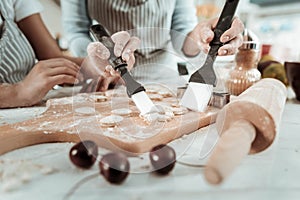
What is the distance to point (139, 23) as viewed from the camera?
111 cm

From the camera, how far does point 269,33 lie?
2555 mm

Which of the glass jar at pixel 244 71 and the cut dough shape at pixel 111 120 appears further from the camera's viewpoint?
the glass jar at pixel 244 71

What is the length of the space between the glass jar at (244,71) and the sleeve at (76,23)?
0.54m

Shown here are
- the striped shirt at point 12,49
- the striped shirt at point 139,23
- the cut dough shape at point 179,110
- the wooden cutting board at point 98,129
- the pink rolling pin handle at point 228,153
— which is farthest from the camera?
the striped shirt at point 139,23

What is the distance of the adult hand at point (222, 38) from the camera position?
0.68 m

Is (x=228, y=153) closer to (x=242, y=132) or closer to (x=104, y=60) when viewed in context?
(x=242, y=132)

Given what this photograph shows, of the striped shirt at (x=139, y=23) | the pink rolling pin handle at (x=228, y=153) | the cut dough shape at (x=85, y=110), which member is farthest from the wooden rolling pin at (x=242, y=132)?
the striped shirt at (x=139, y=23)

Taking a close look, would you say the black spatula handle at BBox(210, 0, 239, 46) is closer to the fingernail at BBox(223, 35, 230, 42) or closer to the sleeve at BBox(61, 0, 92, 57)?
the fingernail at BBox(223, 35, 230, 42)

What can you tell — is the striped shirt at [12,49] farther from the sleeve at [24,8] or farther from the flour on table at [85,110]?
the flour on table at [85,110]

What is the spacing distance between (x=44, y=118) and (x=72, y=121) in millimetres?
59

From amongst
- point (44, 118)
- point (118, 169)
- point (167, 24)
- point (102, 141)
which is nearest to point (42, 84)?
point (44, 118)

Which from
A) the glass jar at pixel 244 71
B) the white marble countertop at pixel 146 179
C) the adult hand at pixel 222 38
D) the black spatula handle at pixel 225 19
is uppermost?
the black spatula handle at pixel 225 19

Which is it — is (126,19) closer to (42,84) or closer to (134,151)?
(42,84)

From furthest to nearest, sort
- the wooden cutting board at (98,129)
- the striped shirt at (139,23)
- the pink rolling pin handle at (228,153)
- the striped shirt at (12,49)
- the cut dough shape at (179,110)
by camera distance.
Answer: the striped shirt at (139,23) → the striped shirt at (12,49) → the cut dough shape at (179,110) → the wooden cutting board at (98,129) → the pink rolling pin handle at (228,153)
